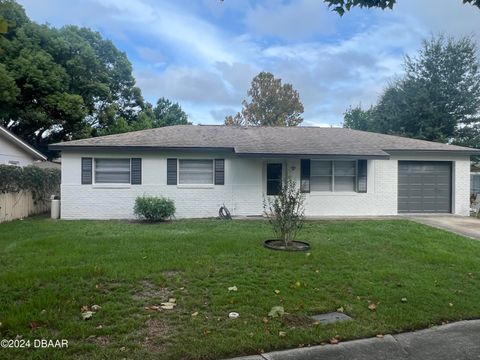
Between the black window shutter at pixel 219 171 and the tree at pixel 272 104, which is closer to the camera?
the black window shutter at pixel 219 171

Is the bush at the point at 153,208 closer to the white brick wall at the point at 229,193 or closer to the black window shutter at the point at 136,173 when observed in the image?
the white brick wall at the point at 229,193

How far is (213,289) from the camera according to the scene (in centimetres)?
522

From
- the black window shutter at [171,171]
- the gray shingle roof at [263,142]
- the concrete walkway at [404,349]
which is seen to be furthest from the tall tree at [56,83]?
the concrete walkway at [404,349]

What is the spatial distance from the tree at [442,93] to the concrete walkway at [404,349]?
2254cm

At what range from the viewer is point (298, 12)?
19.6ft

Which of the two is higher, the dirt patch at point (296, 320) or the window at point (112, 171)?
the window at point (112, 171)

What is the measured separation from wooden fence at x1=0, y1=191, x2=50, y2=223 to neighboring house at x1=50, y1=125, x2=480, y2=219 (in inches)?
65.3

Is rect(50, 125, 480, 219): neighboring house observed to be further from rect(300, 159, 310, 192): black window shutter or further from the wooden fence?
the wooden fence

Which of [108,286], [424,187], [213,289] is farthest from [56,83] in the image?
[213,289]

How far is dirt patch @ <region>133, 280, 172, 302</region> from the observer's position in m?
4.84

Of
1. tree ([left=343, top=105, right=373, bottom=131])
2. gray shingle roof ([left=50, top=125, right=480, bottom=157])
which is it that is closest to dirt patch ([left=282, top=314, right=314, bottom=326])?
gray shingle roof ([left=50, top=125, right=480, bottom=157])

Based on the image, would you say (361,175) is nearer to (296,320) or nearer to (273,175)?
(273,175)

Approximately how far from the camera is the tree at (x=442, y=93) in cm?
2366

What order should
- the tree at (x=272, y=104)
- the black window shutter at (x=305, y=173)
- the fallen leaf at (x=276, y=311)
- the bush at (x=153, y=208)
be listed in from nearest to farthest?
the fallen leaf at (x=276, y=311) → the bush at (x=153, y=208) → the black window shutter at (x=305, y=173) → the tree at (x=272, y=104)
